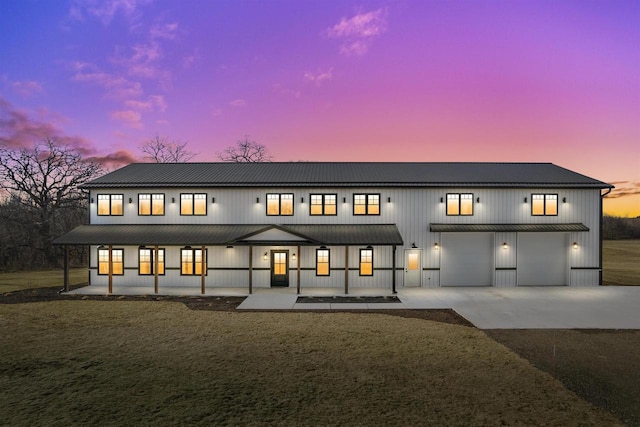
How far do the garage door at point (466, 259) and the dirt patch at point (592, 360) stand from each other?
26.4 ft

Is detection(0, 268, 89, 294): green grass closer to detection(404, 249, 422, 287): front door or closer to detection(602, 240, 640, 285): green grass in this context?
detection(404, 249, 422, 287): front door

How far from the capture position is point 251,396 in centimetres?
720

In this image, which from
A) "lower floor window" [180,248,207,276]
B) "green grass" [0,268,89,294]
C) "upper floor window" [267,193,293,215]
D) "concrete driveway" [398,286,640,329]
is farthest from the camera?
"green grass" [0,268,89,294]

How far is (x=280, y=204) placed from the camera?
20.0 meters

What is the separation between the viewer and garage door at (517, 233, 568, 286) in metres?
20.2

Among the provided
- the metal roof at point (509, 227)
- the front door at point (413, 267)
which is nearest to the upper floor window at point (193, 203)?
the front door at point (413, 267)

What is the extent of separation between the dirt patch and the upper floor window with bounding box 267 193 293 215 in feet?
39.4

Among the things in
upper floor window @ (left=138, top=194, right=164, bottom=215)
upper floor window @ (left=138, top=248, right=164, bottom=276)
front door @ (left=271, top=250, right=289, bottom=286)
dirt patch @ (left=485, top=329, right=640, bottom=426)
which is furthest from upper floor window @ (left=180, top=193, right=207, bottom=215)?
dirt patch @ (left=485, top=329, right=640, bottom=426)

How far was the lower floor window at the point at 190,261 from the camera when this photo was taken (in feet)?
64.3

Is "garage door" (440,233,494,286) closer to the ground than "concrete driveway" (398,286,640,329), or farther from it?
farther from it

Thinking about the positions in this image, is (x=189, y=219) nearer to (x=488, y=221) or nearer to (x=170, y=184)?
(x=170, y=184)

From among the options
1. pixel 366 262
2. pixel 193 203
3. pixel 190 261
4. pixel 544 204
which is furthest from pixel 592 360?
pixel 193 203

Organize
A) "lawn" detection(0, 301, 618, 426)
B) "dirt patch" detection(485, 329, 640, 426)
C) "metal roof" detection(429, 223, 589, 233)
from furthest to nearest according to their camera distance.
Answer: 1. "metal roof" detection(429, 223, 589, 233)
2. "dirt patch" detection(485, 329, 640, 426)
3. "lawn" detection(0, 301, 618, 426)

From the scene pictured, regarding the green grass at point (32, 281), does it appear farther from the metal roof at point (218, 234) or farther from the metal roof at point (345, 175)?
the metal roof at point (345, 175)
